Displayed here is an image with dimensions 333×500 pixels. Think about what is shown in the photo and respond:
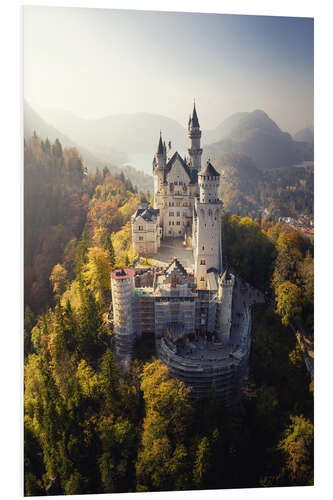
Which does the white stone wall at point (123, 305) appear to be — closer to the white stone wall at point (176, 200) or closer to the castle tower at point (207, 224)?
the castle tower at point (207, 224)

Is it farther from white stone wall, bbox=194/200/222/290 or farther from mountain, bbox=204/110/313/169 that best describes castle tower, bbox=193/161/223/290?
Result: mountain, bbox=204/110/313/169

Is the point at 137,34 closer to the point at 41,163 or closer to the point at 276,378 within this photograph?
the point at 41,163

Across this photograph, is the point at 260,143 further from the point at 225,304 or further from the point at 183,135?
the point at 225,304

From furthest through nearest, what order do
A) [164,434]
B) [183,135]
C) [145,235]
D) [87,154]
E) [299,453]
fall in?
[87,154] < [145,235] < [183,135] < [164,434] < [299,453]

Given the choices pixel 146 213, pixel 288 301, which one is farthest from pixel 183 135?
pixel 288 301

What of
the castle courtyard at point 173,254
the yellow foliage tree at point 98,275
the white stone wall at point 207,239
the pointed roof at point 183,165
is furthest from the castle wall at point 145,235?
the white stone wall at point 207,239
